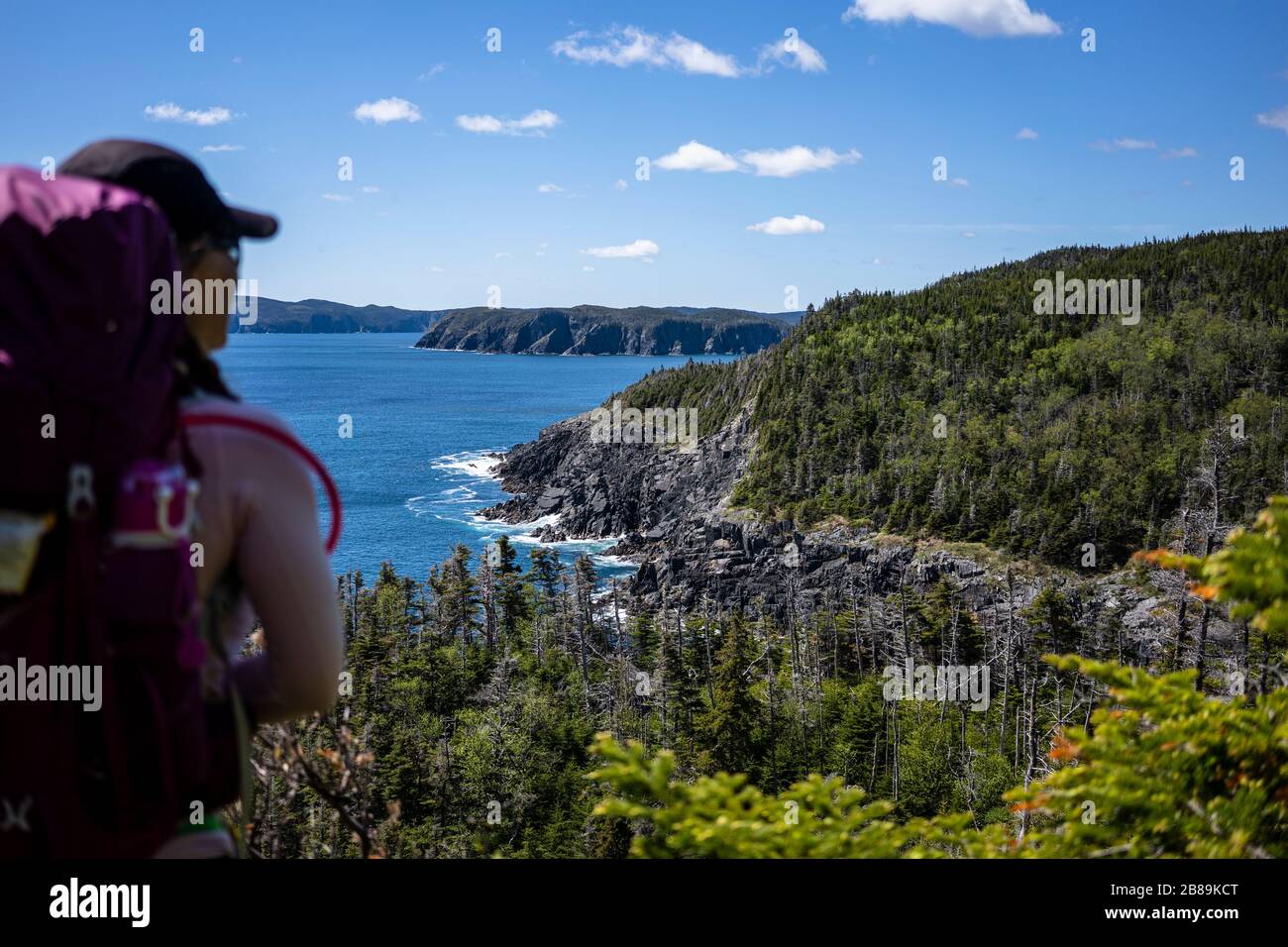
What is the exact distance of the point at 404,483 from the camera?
121m

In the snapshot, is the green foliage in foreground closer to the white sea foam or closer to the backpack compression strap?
the backpack compression strap

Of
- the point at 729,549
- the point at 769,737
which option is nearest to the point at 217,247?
the point at 769,737

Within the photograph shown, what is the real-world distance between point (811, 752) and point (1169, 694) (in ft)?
165

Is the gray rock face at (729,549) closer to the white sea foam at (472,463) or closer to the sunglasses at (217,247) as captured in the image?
the white sea foam at (472,463)

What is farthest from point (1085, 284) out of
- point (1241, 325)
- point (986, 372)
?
point (986, 372)

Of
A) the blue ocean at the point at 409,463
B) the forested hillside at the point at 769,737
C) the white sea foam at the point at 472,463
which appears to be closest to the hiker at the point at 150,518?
the forested hillside at the point at 769,737

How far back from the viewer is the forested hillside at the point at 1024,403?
95562 mm

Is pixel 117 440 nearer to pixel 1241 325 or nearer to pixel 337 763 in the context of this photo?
pixel 337 763

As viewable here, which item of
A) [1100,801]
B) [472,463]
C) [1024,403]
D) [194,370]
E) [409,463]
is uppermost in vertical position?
[1024,403]

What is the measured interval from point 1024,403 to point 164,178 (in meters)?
128

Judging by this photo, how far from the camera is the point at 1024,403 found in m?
118

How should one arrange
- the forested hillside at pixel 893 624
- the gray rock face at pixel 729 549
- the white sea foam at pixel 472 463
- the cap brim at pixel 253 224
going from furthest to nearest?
the white sea foam at pixel 472 463, the gray rock face at pixel 729 549, the forested hillside at pixel 893 624, the cap brim at pixel 253 224

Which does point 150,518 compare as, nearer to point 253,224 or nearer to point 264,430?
point 264,430

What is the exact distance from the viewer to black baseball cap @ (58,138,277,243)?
1.73 meters
